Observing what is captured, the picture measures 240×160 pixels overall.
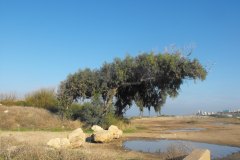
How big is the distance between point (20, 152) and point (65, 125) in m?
18.5

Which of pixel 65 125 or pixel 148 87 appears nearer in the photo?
pixel 65 125

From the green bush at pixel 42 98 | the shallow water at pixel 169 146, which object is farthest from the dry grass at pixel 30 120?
the shallow water at pixel 169 146

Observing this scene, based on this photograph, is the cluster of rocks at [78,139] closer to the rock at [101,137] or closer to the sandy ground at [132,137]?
the rock at [101,137]

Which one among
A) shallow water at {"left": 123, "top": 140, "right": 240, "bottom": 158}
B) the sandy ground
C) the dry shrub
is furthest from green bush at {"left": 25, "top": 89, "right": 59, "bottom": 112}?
the dry shrub

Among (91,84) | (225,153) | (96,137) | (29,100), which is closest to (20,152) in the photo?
(96,137)

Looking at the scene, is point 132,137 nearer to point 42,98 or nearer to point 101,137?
point 101,137

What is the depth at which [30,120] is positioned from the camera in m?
30.0

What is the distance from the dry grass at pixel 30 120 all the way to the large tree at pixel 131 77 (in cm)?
212

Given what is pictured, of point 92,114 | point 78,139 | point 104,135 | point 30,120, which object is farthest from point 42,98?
point 78,139

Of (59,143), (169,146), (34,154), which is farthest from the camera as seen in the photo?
(59,143)

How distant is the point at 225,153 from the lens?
1961 cm

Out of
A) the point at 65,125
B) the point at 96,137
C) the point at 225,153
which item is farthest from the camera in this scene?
the point at 65,125

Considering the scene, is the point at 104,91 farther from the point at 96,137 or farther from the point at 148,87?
the point at 96,137

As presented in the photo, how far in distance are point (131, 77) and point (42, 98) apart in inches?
397
